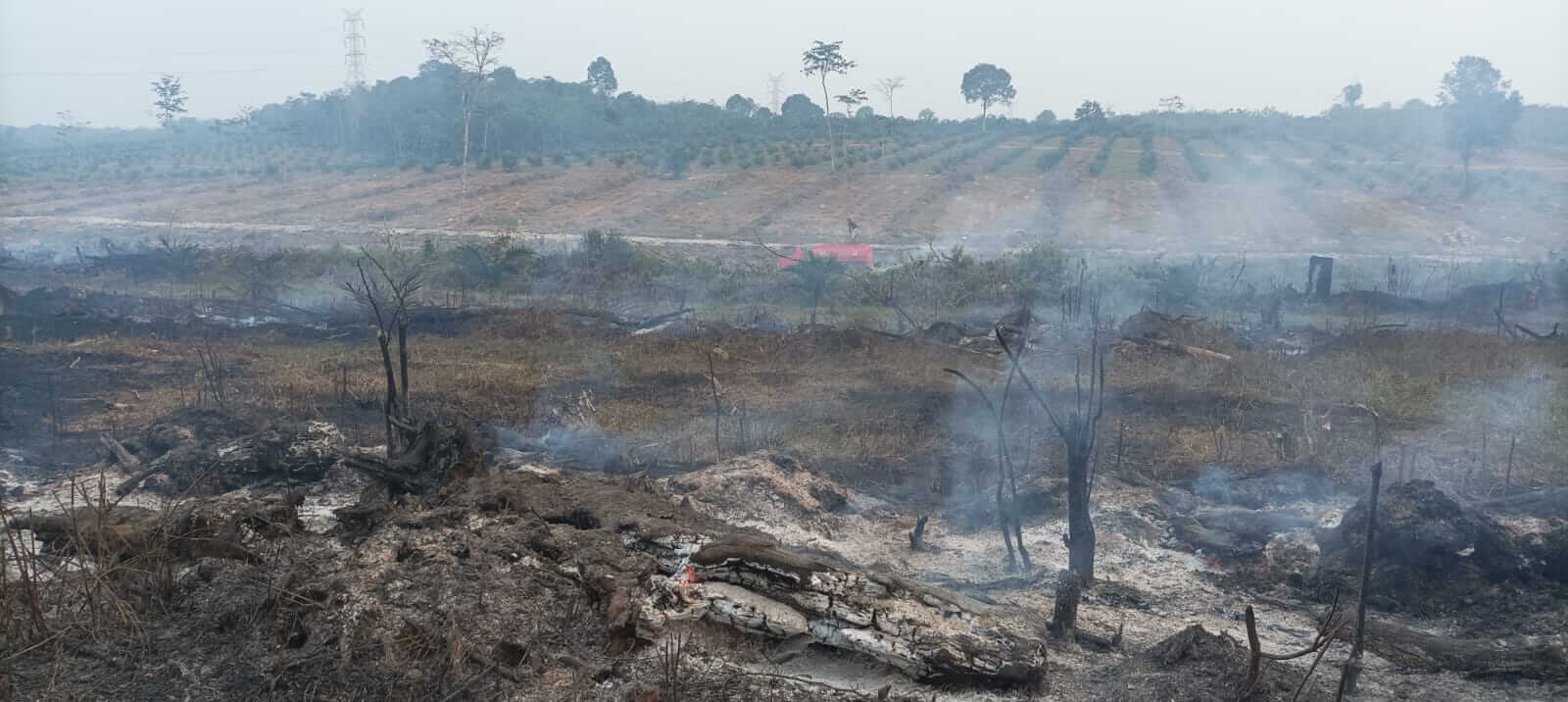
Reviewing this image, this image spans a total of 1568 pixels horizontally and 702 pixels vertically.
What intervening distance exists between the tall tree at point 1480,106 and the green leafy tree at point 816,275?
103ft

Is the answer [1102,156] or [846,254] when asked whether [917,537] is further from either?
[1102,156]

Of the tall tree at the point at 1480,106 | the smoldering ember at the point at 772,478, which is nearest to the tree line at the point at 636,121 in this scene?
the tall tree at the point at 1480,106

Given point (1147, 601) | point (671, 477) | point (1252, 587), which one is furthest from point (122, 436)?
point (1252, 587)

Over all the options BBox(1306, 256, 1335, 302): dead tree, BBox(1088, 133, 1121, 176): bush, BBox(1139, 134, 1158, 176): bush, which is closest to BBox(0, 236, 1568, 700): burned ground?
BBox(1306, 256, 1335, 302): dead tree

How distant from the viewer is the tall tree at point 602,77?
7569 cm

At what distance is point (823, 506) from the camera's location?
945cm

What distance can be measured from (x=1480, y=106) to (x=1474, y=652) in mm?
44637

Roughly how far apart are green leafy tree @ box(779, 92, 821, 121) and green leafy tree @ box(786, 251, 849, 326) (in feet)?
169

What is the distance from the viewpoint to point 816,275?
22.2 meters

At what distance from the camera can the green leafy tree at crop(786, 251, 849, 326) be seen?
22250 mm

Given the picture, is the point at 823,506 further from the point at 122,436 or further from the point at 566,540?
the point at 122,436

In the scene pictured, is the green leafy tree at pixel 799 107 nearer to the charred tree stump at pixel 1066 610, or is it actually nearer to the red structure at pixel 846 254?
the red structure at pixel 846 254

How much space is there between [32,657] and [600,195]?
3984cm

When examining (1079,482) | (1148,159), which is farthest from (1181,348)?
(1148,159)
